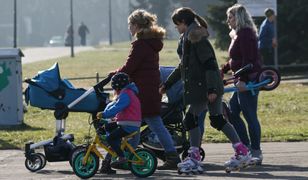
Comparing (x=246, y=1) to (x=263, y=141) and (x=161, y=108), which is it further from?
(x=161, y=108)

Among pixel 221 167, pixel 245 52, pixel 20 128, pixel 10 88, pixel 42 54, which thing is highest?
pixel 245 52

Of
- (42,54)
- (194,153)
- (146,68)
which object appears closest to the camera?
(194,153)

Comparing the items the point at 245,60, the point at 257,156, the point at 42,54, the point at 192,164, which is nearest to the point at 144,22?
the point at 245,60

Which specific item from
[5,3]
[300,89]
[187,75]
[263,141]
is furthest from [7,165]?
[5,3]

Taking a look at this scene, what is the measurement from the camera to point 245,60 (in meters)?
11.0

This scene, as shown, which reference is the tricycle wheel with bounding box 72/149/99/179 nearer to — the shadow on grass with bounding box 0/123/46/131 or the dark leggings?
the dark leggings

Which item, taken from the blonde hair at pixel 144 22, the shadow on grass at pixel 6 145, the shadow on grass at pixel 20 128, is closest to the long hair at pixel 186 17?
the blonde hair at pixel 144 22

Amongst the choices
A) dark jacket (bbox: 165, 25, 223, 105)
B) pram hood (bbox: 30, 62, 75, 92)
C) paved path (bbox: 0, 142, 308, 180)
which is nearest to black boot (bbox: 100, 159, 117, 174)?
paved path (bbox: 0, 142, 308, 180)

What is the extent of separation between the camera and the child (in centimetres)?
1014

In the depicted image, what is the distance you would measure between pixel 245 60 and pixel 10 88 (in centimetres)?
692

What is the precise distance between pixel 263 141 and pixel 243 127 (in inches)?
82.9

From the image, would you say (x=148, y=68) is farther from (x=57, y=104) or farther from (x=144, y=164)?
(x=57, y=104)

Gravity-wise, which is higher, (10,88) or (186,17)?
(186,17)

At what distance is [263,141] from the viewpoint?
13484 millimetres
